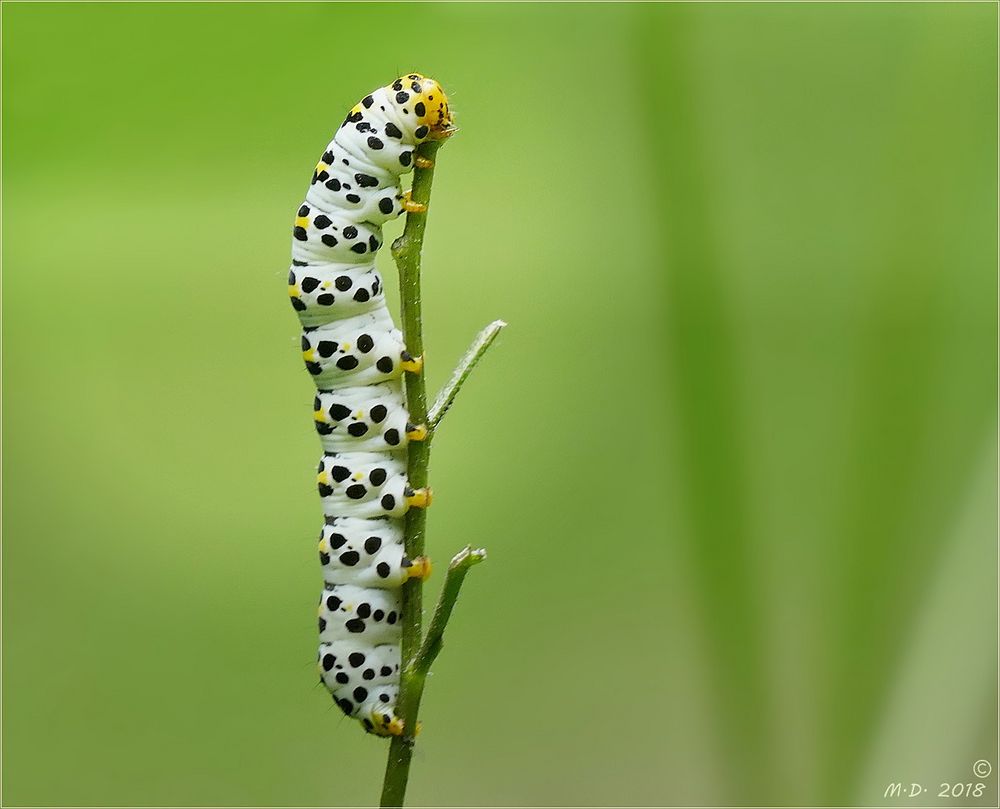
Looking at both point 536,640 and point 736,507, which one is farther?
point 536,640

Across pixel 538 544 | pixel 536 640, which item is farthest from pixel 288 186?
pixel 536 640

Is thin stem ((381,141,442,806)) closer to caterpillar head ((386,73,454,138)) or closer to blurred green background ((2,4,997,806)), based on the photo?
caterpillar head ((386,73,454,138))

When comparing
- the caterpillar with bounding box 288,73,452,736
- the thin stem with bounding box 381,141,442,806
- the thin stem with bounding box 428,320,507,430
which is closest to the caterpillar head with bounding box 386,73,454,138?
the caterpillar with bounding box 288,73,452,736

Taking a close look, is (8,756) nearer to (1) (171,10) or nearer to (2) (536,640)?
(2) (536,640)

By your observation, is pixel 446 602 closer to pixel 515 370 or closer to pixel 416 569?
pixel 416 569

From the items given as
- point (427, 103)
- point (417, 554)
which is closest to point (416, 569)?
point (417, 554)

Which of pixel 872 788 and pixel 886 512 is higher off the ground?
pixel 886 512
